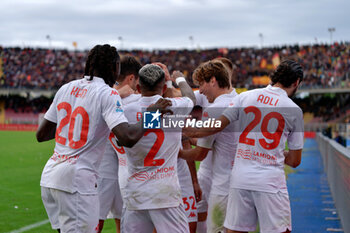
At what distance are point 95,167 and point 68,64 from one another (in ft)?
189

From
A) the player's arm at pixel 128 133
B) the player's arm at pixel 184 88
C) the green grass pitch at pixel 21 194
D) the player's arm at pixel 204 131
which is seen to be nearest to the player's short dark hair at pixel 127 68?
the player's arm at pixel 184 88

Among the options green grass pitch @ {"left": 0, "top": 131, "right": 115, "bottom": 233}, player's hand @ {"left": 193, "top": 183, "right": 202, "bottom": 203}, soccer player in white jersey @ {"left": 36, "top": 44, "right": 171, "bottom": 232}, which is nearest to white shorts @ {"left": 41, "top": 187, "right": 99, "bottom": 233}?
soccer player in white jersey @ {"left": 36, "top": 44, "right": 171, "bottom": 232}

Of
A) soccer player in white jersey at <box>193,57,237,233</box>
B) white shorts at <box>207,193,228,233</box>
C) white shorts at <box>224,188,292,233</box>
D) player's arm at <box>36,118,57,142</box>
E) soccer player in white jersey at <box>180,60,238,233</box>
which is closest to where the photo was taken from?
player's arm at <box>36,118,57,142</box>

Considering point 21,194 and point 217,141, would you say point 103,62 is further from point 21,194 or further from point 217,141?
point 21,194

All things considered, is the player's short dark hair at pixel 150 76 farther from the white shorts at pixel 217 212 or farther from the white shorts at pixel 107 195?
the white shorts at pixel 107 195

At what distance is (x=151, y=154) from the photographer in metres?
3.61

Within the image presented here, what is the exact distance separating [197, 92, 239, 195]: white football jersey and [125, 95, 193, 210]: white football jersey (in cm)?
81

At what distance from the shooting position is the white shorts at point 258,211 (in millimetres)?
3827

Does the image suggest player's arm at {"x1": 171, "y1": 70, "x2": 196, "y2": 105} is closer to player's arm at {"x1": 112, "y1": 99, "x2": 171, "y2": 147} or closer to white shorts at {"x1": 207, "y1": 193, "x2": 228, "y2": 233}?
player's arm at {"x1": 112, "y1": 99, "x2": 171, "y2": 147}

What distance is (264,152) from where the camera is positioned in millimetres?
3881

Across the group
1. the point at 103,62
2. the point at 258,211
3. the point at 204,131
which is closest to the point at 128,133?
the point at 103,62

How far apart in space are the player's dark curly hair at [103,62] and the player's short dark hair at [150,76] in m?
0.23

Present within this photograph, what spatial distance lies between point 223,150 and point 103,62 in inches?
60.4

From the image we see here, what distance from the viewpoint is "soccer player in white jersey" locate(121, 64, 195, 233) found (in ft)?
11.7
